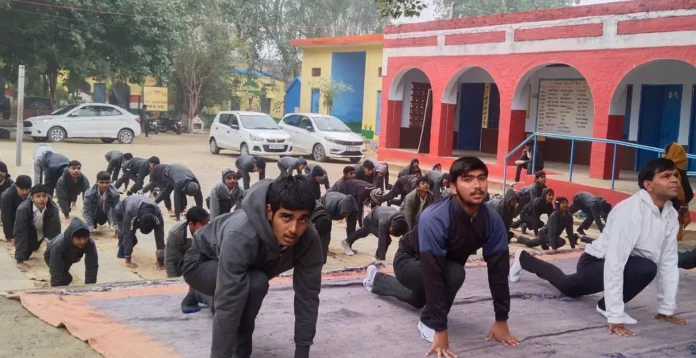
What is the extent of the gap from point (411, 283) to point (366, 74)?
24057mm

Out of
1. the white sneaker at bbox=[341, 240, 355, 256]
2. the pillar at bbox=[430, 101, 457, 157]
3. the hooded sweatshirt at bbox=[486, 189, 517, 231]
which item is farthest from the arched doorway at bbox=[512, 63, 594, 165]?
the white sneaker at bbox=[341, 240, 355, 256]

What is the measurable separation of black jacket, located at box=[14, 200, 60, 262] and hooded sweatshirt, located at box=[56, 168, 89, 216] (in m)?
2.35

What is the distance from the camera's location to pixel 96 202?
31.6ft

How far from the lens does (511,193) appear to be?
965 cm

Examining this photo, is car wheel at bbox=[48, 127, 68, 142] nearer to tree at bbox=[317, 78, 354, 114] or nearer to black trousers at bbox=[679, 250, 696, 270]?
tree at bbox=[317, 78, 354, 114]

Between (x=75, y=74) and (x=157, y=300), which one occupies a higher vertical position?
(x=75, y=74)

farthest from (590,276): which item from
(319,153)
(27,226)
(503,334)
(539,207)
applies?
(319,153)

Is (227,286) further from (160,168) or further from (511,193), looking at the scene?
(160,168)

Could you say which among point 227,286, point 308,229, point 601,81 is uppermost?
point 601,81

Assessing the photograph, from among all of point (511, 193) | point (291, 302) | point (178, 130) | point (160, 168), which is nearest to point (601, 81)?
point (511, 193)

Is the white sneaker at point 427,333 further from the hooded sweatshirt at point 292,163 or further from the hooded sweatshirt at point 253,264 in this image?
the hooded sweatshirt at point 292,163

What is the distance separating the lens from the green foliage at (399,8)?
9305 mm

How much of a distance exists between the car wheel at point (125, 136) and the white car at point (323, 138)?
6.20 metres

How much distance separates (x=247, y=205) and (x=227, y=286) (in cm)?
37
